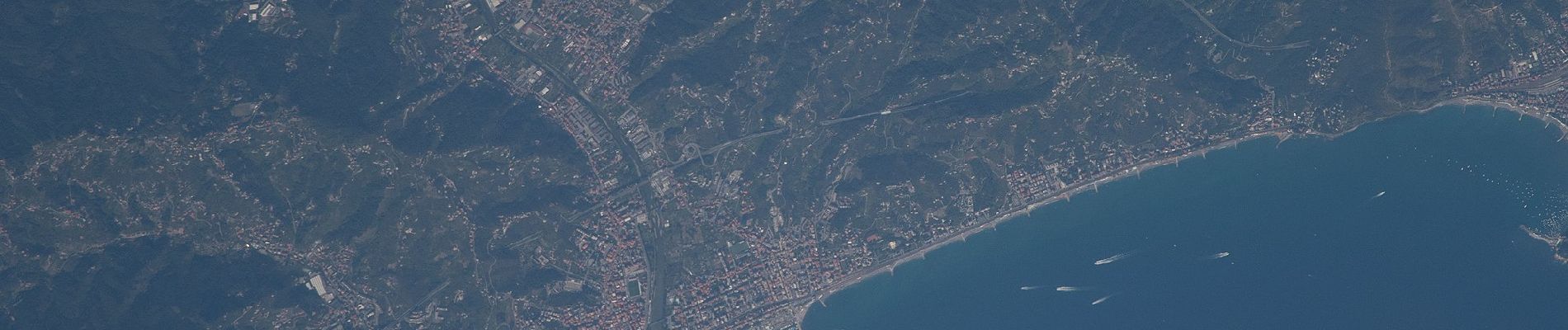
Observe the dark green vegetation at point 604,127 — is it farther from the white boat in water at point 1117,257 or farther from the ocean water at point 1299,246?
→ the white boat in water at point 1117,257

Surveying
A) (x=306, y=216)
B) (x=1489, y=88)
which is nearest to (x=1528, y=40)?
(x=1489, y=88)

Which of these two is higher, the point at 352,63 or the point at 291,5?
the point at 291,5

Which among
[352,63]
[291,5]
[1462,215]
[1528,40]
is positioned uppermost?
[291,5]

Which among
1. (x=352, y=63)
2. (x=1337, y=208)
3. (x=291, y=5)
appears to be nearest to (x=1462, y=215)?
(x=1337, y=208)

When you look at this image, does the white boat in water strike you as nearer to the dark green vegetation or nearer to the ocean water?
the ocean water

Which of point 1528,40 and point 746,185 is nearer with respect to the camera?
point 1528,40

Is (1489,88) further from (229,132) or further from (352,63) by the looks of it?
(229,132)

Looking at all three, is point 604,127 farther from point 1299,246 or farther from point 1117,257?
point 1299,246

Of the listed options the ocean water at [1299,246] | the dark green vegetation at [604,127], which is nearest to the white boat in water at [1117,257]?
the ocean water at [1299,246]

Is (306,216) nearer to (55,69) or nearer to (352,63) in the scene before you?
(352,63)
